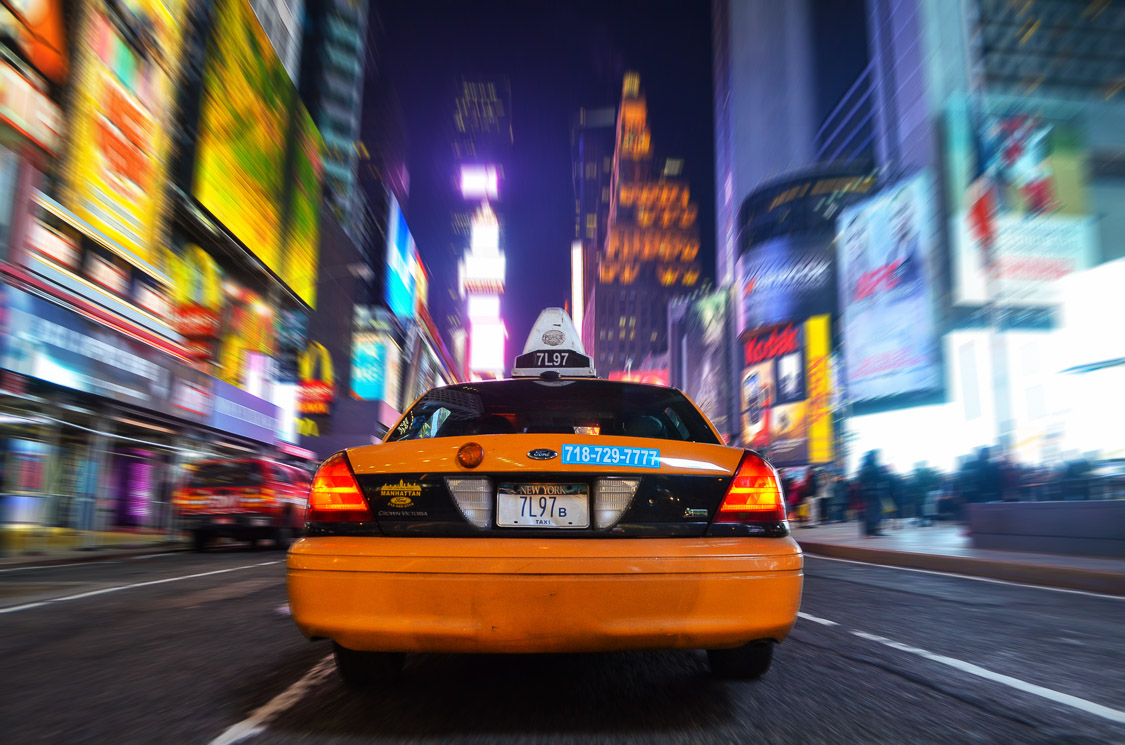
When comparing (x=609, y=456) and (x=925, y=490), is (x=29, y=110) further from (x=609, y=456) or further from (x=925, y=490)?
(x=925, y=490)

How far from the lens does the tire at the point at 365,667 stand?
293 centimetres

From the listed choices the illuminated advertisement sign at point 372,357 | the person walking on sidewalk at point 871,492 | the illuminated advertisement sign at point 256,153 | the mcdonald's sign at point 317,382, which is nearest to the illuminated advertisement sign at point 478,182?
the illuminated advertisement sign at point 372,357

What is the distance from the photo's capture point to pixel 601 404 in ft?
12.3

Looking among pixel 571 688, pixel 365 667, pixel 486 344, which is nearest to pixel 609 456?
pixel 571 688

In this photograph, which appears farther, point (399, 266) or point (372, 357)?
point (399, 266)

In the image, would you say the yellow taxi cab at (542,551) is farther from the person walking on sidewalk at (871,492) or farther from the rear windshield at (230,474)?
the person walking on sidewalk at (871,492)

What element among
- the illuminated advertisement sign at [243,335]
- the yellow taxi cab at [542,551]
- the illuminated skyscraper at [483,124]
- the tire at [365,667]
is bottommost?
the tire at [365,667]

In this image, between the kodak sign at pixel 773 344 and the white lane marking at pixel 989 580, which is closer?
the white lane marking at pixel 989 580

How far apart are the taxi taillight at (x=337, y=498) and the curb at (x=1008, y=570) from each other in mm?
7661

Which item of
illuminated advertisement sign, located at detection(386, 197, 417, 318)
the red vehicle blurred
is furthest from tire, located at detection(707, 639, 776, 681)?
illuminated advertisement sign, located at detection(386, 197, 417, 318)

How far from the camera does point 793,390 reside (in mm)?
62344

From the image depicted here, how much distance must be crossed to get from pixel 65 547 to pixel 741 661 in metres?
13.7

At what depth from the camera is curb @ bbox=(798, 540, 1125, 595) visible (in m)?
7.38

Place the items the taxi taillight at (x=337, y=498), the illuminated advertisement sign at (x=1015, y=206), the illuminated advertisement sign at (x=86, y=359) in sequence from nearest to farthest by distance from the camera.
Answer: the taxi taillight at (x=337, y=498) → the illuminated advertisement sign at (x=86, y=359) → the illuminated advertisement sign at (x=1015, y=206)
